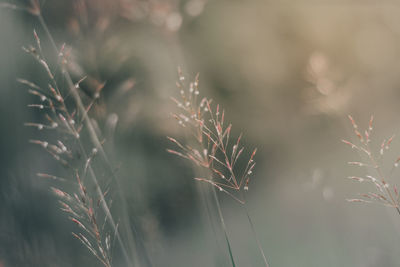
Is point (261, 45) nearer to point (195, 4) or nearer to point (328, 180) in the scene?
point (195, 4)

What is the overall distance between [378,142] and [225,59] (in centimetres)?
44

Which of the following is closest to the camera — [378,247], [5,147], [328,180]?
[378,247]

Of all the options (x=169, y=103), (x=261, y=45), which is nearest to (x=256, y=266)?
(x=169, y=103)

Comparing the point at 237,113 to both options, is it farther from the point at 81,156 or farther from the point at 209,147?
the point at 81,156

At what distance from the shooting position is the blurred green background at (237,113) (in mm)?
792

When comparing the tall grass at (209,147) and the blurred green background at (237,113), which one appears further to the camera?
the blurred green background at (237,113)

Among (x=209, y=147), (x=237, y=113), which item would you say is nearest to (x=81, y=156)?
(x=209, y=147)

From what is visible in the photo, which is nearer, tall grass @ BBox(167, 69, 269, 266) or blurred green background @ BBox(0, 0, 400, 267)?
tall grass @ BBox(167, 69, 269, 266)

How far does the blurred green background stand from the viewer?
792 millimetres

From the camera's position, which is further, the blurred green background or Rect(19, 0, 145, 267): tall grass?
the blurred green background

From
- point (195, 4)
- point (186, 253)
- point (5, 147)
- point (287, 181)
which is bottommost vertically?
point (186, 253)

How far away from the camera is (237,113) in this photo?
0.92m

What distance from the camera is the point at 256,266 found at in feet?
2.46

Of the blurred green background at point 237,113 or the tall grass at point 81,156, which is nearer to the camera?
the tall grass at point 81,156
